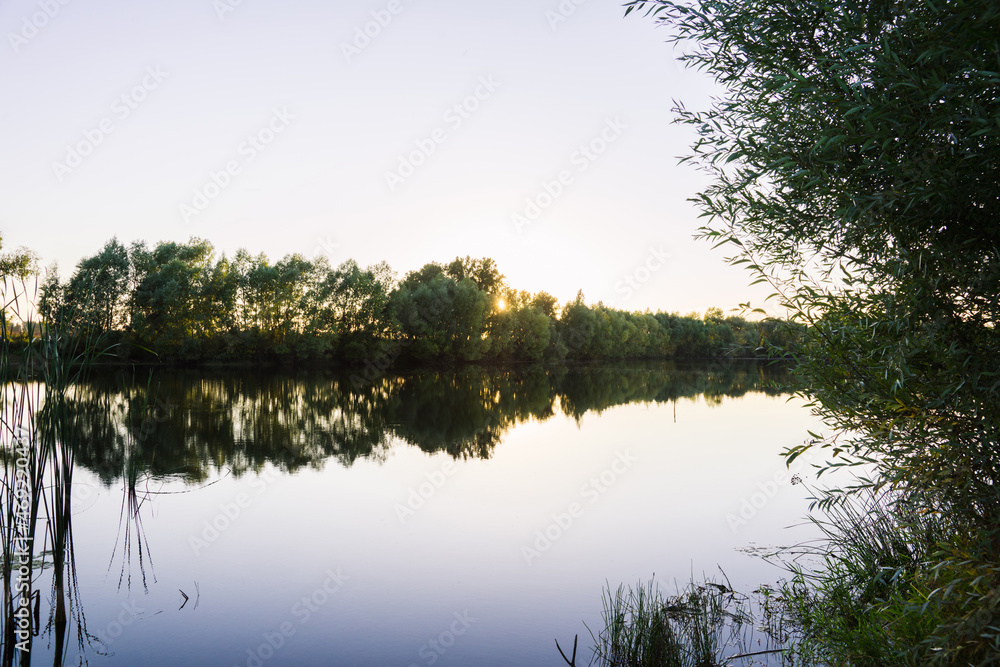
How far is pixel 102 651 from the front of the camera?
268 inches

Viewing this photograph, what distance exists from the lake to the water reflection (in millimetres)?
178

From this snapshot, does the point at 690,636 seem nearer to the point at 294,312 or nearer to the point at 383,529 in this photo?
the point at 383,529

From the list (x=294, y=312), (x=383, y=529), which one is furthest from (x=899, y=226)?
(x=294, y=312)

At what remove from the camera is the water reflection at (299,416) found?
17031 millimetres

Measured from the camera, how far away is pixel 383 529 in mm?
12211

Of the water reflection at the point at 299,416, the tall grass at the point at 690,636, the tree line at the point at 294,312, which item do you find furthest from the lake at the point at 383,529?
the tree line at the point at 294,312

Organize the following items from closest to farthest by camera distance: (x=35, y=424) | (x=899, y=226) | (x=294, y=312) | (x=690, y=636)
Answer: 1. (x=899, y=226)
2. (x=35, y=424)
3. (x=690, y=636)
4. (x=294, y=312)

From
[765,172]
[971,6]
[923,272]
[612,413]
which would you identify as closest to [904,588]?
[923,272]

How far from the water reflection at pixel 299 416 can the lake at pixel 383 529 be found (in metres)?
0.18

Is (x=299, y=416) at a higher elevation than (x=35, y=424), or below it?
higher

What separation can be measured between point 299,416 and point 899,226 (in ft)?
80.7

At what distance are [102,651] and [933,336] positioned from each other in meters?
8.73

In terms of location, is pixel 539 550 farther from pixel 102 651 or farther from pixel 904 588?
pixel 102 651

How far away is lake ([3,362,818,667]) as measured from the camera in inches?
294
